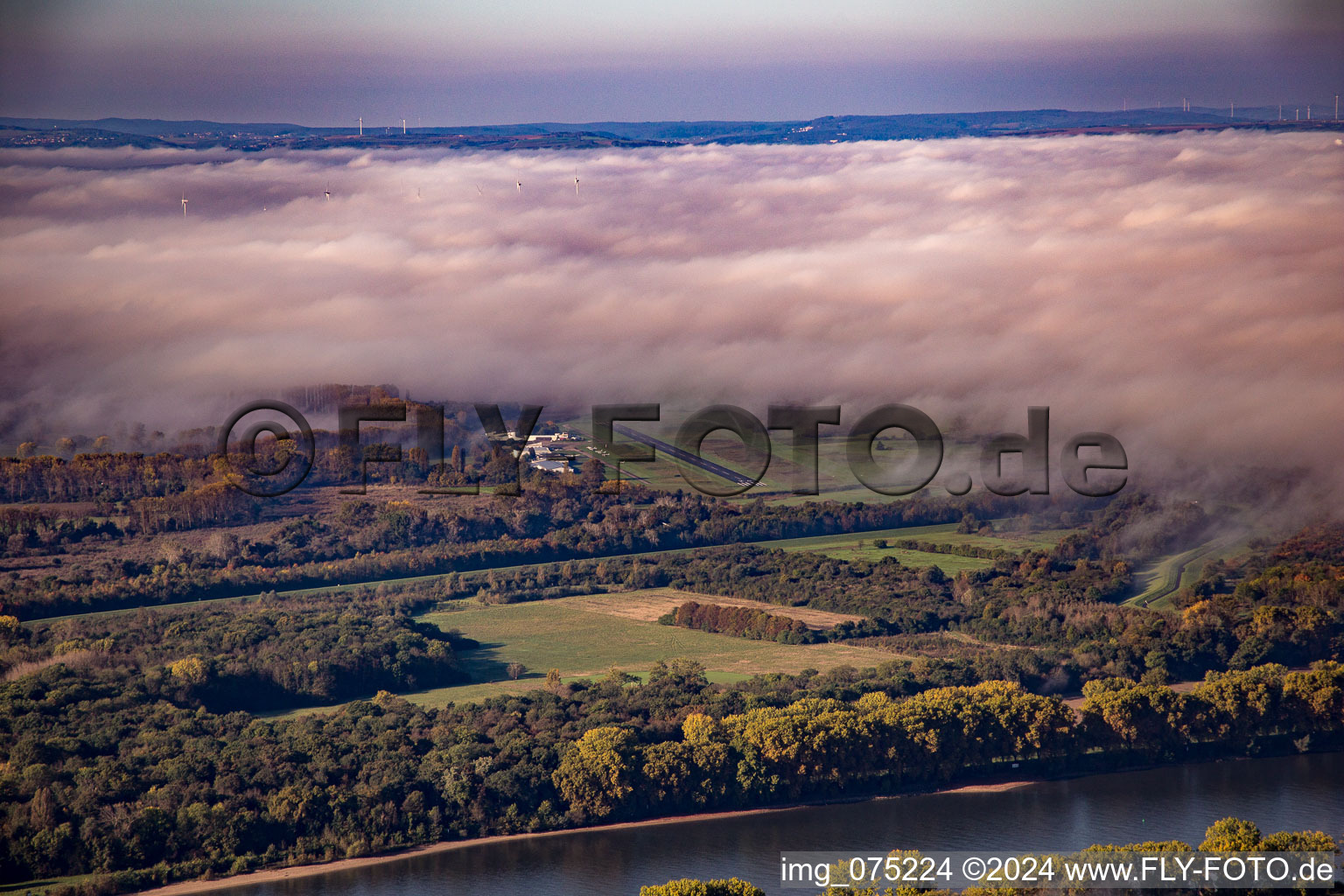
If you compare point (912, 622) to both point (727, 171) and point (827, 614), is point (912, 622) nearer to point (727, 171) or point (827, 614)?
point (827, 614)

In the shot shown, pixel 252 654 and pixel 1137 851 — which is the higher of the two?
pixel 252 654

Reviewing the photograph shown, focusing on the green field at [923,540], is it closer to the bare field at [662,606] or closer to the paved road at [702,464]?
the paved road at [702,464]

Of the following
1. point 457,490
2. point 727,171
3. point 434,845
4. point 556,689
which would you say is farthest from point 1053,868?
point 727,171

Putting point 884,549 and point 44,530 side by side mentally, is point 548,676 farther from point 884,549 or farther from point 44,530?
point 44,530

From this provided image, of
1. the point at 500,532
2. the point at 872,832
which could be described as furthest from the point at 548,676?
the point at 500,532

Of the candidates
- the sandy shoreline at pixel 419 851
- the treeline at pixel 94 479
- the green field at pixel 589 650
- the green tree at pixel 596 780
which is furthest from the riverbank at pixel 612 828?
the treeline at pixel 94 479

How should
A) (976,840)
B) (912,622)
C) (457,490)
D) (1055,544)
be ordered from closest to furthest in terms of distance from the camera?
1. (976,840)
2. (912,622)
3. (1055,544)
4. (457,490)

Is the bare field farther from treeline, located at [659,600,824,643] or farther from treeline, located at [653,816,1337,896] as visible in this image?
treeline, located at [653,816,1337,896]
